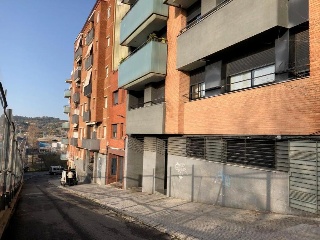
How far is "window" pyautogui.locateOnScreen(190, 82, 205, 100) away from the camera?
14.3 meters

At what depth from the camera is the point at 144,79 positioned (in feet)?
59.7

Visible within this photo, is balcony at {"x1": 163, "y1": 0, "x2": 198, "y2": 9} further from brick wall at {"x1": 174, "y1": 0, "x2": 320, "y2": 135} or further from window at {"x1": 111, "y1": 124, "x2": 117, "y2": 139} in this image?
window at {"x1": 111, "y1": 124, "x2": 117, "y2": 139}

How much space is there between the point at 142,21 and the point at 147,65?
3.08 meters

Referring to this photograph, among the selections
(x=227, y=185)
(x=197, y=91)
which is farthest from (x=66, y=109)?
(x=227, y=185)

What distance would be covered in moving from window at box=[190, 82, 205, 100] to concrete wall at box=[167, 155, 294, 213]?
3.03 meters

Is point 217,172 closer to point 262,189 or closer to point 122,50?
point 262,189

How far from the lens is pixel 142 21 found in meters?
18.0

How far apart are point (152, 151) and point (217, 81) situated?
25.4 feet

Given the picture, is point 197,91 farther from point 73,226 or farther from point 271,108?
point 73,226

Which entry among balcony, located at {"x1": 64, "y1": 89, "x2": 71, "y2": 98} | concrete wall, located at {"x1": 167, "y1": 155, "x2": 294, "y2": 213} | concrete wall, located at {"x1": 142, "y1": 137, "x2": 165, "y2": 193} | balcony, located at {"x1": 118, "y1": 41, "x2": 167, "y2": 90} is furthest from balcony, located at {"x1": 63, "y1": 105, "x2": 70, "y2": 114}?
concrete wall, located at {"x1": 167, "y1": 155, "x2": 294, "y2": 213}

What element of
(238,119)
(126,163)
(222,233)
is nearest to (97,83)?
(126,163)

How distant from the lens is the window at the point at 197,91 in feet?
47.0

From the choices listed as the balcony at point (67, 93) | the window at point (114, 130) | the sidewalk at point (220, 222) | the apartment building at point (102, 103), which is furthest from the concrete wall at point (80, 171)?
the sidewalk at point (220, 222)

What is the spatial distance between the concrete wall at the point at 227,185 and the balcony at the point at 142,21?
25.5 ft
